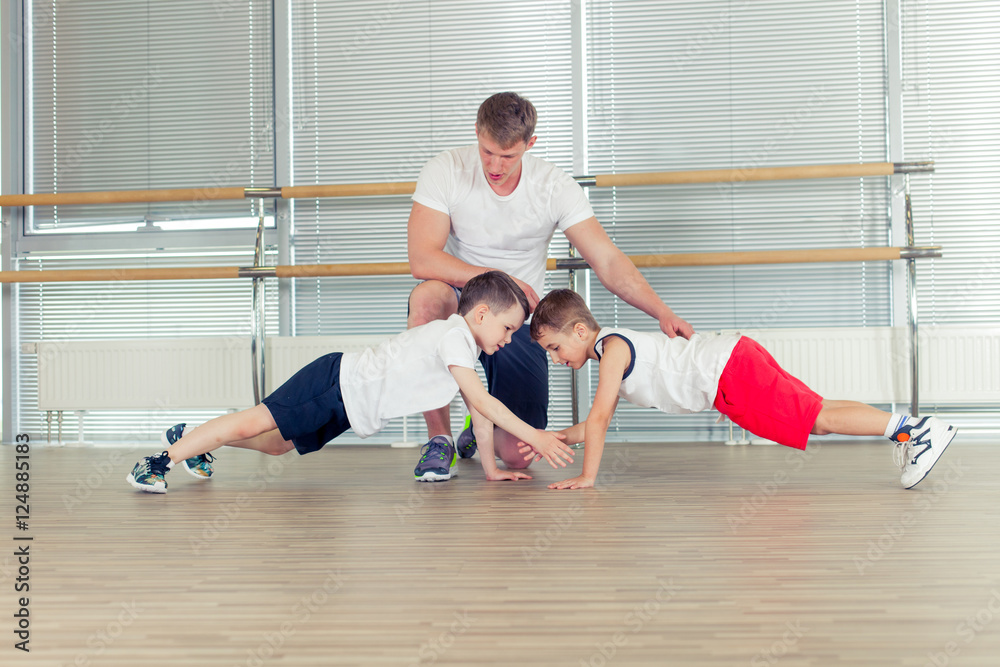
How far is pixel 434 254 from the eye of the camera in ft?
6.26

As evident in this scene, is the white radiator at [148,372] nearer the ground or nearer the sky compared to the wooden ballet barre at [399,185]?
nearer the ground

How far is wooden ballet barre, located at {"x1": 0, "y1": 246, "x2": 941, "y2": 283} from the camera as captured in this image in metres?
2.50

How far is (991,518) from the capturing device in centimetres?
124

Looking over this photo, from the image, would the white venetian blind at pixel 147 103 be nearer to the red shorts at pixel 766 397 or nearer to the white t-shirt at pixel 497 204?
the white t-shirt at pixel 497 204

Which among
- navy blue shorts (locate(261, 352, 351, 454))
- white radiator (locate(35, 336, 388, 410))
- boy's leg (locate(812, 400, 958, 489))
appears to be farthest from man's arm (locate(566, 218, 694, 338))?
white radiator (locate(35, 336, 388, 410))

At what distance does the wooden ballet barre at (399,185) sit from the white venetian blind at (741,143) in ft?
0.65

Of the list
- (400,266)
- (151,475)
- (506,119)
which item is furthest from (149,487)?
(400,266)

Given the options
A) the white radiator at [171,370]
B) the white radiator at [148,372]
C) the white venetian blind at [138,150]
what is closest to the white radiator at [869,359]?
the white radiator at [171,370]

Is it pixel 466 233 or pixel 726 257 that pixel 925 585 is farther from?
pixel 726 257

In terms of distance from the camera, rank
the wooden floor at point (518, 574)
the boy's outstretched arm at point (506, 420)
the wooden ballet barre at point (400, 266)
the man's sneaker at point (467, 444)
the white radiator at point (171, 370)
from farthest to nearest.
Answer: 1. the white radiator at point (171, 370)
2. the wooden ballet barre at point (400, 266)
3. the man's sneaker at point (467, 444)
4. the boy's outstretched arm at point (506, 420)
5. the wooden floor at point (518, 574)

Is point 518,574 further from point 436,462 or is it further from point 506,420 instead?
point 436,462

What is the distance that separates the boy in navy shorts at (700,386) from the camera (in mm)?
1586

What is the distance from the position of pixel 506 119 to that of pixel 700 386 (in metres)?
0.71

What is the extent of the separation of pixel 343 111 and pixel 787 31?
1.65m
